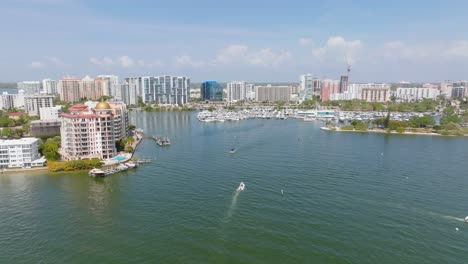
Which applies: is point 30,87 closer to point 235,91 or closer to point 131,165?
point 235,91

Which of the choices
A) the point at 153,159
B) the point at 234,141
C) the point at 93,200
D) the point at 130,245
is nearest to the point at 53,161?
the point at 153,159

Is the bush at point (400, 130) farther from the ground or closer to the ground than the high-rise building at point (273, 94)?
closer to the ground

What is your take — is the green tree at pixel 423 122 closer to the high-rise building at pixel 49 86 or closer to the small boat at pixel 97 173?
the small boat at pixel 97 173

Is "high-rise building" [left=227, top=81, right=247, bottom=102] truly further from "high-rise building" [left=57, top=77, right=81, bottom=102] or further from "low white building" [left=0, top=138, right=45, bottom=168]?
"low white building" [left=0, top=138, right=45, bottom=168]

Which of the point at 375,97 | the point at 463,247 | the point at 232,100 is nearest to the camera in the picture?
the point at 463,247

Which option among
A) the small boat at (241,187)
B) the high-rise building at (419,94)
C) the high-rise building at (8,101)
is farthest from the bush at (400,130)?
the high-rise building at (8,101)

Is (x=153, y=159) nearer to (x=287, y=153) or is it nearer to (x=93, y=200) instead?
(x=93, y=200)

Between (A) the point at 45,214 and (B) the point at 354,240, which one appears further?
(A) the point at 45,214
